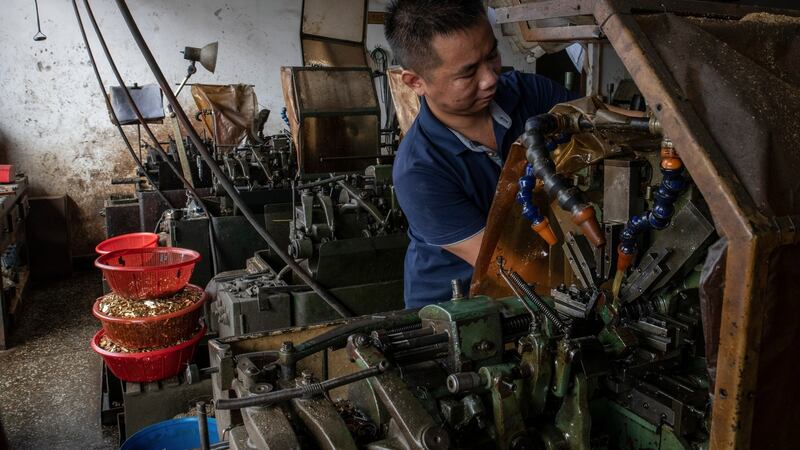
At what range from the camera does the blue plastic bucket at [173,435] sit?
6.36 ft

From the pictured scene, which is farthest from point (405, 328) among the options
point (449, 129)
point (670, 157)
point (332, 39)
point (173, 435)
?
point (332, 39)

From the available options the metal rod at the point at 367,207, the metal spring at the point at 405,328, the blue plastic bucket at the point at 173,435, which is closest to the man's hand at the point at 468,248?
the metal spring at the point at 405,328

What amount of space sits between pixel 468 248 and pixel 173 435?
1.15 metres

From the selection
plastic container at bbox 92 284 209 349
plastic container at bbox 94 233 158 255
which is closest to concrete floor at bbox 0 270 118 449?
plastic container at bbox 92 284 209 349

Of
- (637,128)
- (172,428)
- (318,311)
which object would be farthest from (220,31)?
(637,128)

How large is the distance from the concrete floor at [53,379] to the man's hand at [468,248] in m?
1.82

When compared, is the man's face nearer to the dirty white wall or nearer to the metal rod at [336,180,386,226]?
the metal rod at [336,180,386,226]

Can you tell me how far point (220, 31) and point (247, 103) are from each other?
134 centimetres

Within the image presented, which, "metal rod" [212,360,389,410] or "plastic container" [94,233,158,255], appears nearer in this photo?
"metal rod" [212,360,389,410]

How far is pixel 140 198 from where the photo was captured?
407 cm

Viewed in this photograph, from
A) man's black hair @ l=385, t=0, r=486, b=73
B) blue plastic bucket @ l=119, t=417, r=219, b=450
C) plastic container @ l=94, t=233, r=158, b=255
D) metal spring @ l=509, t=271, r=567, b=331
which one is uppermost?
man's black hair @ l=385, t=0, r=486, b=73

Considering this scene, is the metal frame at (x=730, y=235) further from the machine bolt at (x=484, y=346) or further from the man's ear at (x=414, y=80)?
the man's ear at (x=414, y=80)

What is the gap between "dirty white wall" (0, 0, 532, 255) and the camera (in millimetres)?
5227

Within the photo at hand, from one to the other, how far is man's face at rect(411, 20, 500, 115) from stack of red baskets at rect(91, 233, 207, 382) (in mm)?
1297
